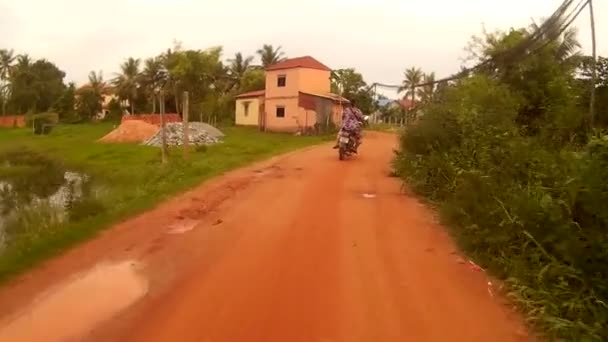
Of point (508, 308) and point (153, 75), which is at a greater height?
point (153, 75)

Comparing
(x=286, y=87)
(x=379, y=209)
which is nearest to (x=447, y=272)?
(x=379, y=209)

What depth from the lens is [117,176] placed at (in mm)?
19391

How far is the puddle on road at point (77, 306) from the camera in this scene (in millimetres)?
4699

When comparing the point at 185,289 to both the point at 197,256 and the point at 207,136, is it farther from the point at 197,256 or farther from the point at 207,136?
the point at 207,136

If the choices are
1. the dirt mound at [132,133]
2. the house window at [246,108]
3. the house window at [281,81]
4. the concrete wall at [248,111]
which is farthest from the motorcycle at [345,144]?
the house window at [246,108]

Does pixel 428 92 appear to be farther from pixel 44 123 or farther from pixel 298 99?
pixel 44 123

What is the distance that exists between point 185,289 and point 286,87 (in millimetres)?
34804

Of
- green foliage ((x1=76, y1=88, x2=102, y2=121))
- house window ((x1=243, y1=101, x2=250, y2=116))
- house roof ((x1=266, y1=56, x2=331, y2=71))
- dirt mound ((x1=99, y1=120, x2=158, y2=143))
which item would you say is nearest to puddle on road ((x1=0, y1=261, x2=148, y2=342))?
dirt mound ((x1=99, y1=120, x2=158, y2=143))

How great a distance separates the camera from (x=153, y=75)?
177ft

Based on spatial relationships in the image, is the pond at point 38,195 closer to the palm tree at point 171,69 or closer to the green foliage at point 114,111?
the palm tree at point 171,69

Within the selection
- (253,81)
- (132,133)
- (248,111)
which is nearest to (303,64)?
(248,111)

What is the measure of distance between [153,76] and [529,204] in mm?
50966

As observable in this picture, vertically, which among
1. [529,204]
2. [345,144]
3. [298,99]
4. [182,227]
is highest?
[298,99]

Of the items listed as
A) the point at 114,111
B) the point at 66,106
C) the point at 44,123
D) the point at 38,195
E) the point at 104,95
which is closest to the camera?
the point at 38,195
